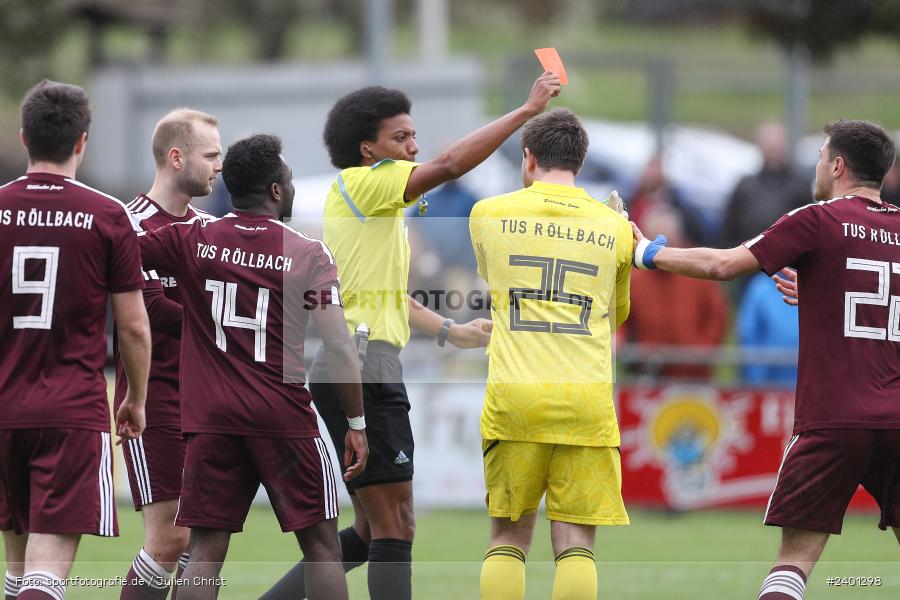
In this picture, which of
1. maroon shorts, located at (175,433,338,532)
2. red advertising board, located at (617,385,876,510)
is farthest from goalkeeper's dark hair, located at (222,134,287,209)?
red advertising board, located at (617,385,876,510)

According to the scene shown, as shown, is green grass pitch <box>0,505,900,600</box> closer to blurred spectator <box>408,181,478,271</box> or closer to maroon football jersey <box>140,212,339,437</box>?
maroon football jersey <box>140,212,339,437</box>

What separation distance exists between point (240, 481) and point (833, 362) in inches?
113

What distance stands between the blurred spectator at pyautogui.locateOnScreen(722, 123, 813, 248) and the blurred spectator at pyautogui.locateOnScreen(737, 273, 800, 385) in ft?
5.19

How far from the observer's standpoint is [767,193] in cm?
1440

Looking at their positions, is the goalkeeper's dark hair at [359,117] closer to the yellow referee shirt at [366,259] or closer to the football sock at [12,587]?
the yellow referee shirt at [366,259]

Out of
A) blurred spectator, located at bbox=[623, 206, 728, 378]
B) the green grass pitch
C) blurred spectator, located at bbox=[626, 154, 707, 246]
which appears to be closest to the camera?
the green grass pitch

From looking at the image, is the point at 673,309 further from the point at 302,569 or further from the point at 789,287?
the point at 302,569

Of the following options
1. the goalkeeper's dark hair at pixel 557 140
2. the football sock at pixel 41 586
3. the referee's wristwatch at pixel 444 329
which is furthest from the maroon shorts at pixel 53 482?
the goalkeeper's dark hair at pixel 557 140

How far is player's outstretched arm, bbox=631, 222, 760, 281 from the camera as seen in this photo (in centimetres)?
639

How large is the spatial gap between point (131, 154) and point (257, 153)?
Answer: 13412 mm

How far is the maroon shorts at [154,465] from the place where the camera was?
6867mm

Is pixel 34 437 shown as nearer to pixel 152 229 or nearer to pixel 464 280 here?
pixel 152 229

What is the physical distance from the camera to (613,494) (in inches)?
251

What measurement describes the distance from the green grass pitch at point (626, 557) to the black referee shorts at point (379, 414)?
1973mm
